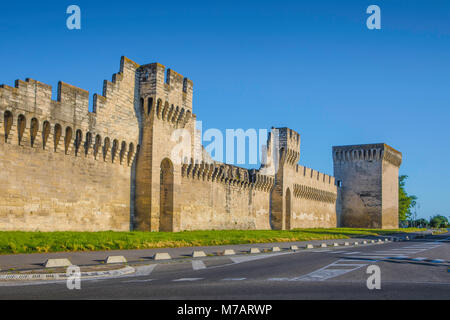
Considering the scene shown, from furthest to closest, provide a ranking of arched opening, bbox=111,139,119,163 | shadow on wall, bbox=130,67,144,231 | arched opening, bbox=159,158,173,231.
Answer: arched opening, bbox=159,158,173,231 < shadow on wall, bbox=130,67,144,231 < arched opening, bbox=111,139,119,163

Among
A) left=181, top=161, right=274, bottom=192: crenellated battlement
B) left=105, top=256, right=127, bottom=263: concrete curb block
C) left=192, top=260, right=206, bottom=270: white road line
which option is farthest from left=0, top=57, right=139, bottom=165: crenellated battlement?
left=192, top=260, right=206, bottom=270: white road line

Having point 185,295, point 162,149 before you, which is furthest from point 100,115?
point 185,295

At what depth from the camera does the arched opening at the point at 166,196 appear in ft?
91.7

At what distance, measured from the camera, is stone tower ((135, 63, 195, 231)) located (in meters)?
26.2

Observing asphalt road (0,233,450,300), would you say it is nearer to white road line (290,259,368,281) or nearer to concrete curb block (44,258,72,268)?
white road line (290,259,368,281)

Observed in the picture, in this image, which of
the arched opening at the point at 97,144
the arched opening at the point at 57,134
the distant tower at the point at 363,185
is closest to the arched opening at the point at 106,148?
the arched opening at the point at 97,144

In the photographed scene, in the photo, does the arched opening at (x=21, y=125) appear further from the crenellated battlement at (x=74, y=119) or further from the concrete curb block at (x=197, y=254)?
the concrete curb block at (x=197, y=254)

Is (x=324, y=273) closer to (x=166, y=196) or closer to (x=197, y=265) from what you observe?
(x=197, y=265)

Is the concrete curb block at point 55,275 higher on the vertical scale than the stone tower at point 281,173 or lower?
lower

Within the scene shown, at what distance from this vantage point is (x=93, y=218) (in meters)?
23.2

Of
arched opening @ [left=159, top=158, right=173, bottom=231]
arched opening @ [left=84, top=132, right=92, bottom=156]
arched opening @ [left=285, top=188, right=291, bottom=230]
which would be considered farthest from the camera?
arched opening @ [left=285, top=188, right=291, bottom=230]

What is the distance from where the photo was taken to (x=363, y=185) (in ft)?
213

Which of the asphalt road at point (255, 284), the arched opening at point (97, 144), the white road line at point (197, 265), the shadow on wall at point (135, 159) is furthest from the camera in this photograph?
the shadow on wall at point (135, 159)

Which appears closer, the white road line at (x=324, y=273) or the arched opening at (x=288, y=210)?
the white road line at (x=324, y=273)
